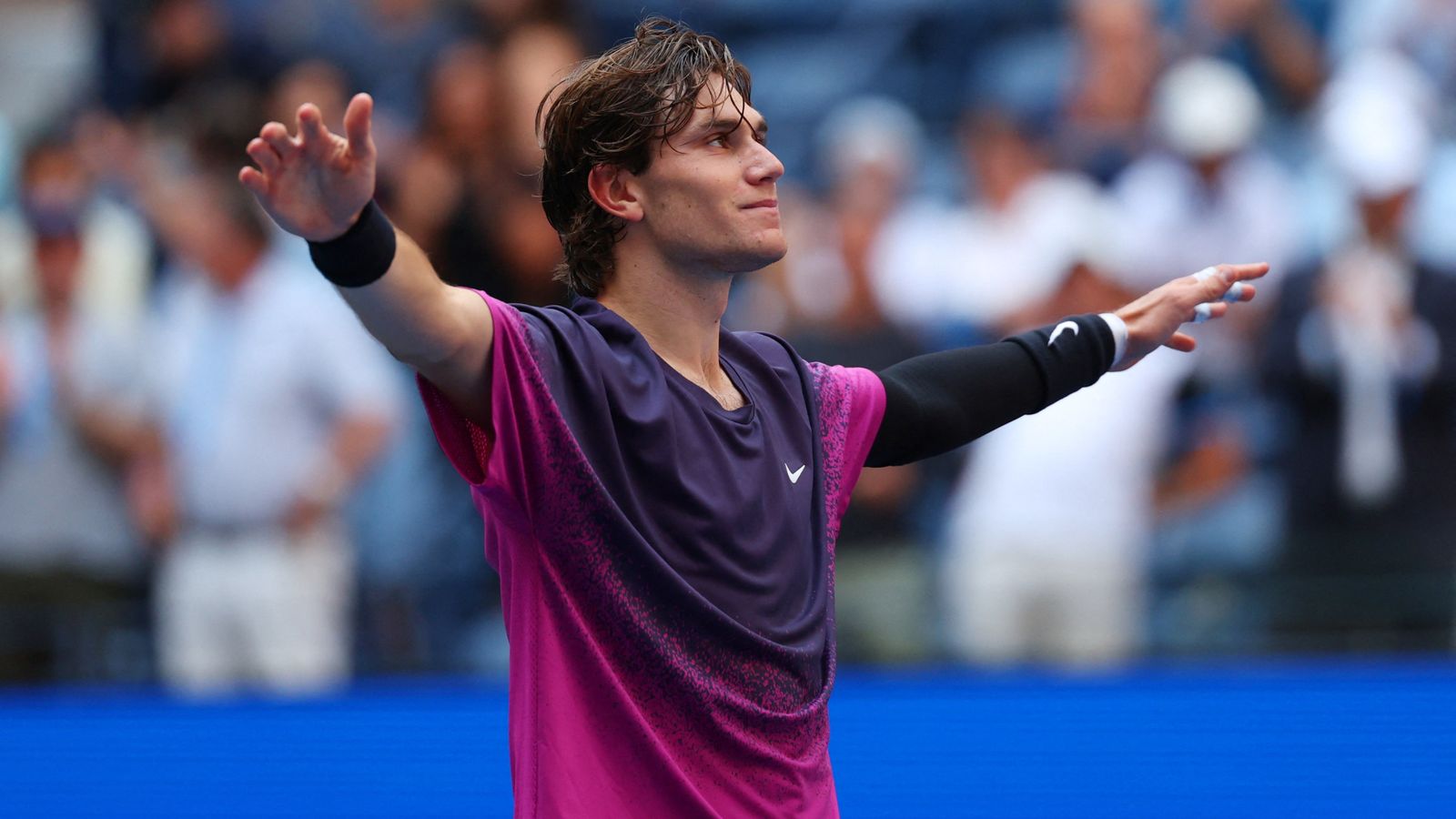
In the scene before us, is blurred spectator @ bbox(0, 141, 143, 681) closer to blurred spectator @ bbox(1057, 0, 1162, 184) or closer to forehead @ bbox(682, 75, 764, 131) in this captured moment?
blurred spectator @ bbox(1057, 0, 1162, 184)

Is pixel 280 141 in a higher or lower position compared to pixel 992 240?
lower

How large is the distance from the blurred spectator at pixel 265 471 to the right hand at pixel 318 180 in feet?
14.7

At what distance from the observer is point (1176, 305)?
2.80 metres

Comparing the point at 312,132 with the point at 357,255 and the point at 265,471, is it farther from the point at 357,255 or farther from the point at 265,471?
the point at 265,471

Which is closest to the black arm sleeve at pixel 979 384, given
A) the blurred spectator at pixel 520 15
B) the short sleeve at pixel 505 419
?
the short sleeve at pixel 505 419

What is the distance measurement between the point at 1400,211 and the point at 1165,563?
1481 millimetres

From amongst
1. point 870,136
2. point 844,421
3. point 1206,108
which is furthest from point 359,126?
point 870,136

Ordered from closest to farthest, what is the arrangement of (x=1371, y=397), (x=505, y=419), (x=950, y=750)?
1. (x=505, y=419)
2. (x=950, y=750)
3. (x=1371, y=397)

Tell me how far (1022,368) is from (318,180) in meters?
1.25

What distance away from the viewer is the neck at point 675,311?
7.91 ft

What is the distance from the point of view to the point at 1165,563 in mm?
5895

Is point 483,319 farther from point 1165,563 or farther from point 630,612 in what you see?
point 1165,563

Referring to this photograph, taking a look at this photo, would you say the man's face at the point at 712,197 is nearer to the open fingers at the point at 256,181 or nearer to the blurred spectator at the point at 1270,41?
the open fingers at the point at 256,181

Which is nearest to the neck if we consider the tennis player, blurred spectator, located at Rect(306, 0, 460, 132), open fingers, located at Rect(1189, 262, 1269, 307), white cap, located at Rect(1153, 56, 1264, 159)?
the tennis player
